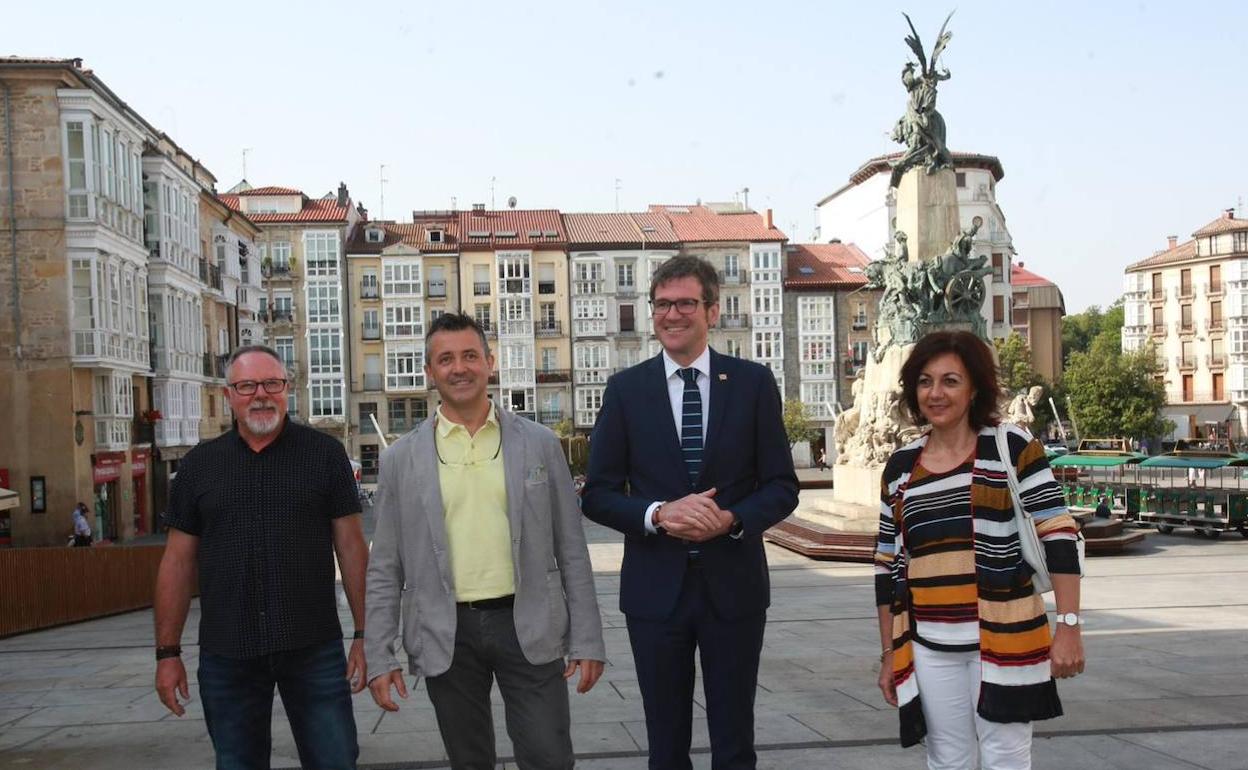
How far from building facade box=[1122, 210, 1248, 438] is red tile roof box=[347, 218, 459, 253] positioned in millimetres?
44714

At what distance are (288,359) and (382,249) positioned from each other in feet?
26.7

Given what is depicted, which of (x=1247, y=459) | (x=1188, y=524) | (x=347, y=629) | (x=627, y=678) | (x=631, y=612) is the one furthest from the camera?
(x=1247, y=459)

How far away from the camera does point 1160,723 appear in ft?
24.3

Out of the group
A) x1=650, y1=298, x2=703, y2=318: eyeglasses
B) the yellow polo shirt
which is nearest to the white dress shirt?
x1=650, y1=298, x2=703, y2=318: eyeglasses

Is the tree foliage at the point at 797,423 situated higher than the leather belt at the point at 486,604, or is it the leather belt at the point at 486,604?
the leather belt at the point at 486,604

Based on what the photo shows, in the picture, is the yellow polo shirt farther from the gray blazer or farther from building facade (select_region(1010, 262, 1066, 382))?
building facade (select_region(1010, 262, 1066, 382))

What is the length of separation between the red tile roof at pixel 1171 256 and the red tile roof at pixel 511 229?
136 feet

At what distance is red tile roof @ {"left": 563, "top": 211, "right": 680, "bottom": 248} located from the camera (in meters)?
72.7

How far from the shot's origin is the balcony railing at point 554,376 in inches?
2852

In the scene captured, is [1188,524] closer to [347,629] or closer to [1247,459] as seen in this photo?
[1247,459]

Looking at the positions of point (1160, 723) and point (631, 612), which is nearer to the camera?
point (631, 612)

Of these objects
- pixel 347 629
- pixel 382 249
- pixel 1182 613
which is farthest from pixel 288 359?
pixel 1182 613

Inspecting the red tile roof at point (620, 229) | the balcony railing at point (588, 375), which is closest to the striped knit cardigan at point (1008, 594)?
the balcony railing at point (588, 375)

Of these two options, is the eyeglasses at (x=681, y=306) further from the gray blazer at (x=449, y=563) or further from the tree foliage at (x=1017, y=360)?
the tree foliage at (x=1017, y=360)
